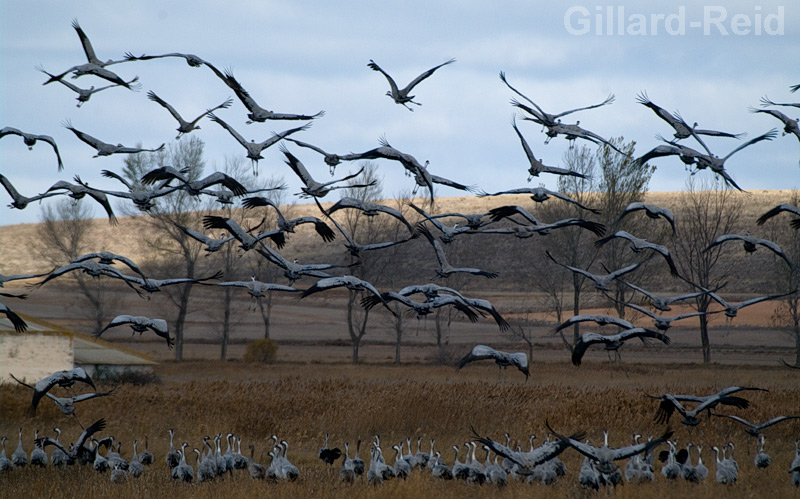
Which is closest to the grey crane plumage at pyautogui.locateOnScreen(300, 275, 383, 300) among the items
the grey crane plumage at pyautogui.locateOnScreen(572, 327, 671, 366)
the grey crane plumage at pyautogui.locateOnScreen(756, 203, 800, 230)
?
the grey crane plumage at pyautogui.locateOnScreen(572, 327, 671, 366)

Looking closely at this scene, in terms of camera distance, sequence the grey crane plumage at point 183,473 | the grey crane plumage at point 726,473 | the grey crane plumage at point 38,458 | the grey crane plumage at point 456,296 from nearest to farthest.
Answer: the grey crane plumage at point 456,296 < the grey crane plumage at point 726,473 < the grey crane plumage at point 183,473 < the grey crane plumage at point 38,458

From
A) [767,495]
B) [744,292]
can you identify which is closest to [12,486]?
[767,495]

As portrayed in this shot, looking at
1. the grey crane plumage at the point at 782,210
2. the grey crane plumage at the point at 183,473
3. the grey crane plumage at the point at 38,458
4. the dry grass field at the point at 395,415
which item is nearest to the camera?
the grey crane plumage at the point at 782,210

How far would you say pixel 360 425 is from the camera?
2050 cm

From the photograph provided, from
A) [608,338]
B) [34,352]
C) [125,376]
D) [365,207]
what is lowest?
[125,376]

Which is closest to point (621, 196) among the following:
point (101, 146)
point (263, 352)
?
point (263, 352)

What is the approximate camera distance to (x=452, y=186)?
12.9 m

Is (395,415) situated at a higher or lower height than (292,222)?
lower

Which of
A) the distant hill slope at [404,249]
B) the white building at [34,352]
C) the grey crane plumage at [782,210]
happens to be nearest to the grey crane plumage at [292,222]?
the grey crane plumage at [782,210]

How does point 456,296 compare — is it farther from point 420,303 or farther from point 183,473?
point 183,473

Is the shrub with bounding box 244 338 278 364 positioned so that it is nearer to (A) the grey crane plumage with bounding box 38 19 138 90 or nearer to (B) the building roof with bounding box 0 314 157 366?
(B) the building roof with bounding box 0 314 157 366

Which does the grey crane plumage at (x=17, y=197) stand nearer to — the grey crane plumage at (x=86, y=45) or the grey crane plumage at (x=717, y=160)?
the grey crane plumage at (x=86, y=45)

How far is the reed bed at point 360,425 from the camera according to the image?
13.5 meters

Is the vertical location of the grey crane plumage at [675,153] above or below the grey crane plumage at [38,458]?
above
